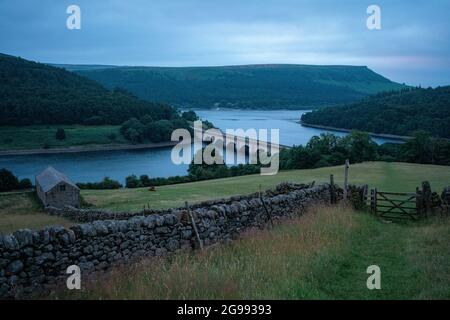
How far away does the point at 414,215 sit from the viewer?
18.1 meters

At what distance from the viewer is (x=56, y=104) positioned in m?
156

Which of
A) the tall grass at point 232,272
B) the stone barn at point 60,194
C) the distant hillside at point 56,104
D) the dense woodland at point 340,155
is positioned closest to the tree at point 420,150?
the dense woodland at point 340,155

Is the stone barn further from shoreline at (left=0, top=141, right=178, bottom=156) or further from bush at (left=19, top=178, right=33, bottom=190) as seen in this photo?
shoreline at (left=0, top=141, right=178, bottom=156)

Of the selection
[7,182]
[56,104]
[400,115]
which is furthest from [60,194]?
[400,115]

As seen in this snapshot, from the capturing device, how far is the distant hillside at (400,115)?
134m

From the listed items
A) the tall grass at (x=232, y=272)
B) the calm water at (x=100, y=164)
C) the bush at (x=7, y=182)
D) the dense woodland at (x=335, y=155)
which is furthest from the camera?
the calm water at (x=100, y=164)

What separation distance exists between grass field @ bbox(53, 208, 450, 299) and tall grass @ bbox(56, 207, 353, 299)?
0.02 metres

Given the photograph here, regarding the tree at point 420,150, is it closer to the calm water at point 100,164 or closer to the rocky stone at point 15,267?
the calm water at point 100,164

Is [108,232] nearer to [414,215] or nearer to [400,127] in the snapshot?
[414,215]

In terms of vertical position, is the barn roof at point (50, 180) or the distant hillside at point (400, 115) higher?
the distant hillside at point (400, 115)

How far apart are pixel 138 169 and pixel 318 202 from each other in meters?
80.8

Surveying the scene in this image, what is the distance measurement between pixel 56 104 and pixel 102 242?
523 ft

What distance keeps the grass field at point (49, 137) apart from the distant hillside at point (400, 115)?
282ft
